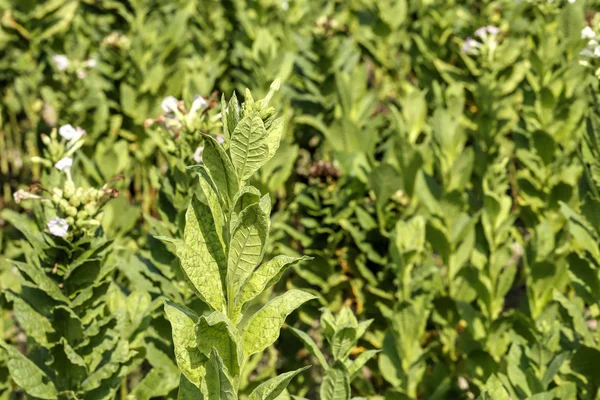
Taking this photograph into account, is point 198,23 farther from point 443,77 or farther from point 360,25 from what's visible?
point 443,77

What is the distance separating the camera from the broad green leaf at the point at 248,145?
166 cm

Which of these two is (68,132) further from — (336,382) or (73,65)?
(73,65)

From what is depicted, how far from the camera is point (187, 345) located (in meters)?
1.77

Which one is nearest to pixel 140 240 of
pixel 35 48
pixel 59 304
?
pixel 59 304

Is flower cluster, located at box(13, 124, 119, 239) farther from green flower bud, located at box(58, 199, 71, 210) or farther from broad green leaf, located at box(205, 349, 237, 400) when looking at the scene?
broad green leaf, located at box(205, 349, 237, 400)

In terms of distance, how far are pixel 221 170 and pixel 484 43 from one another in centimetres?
303

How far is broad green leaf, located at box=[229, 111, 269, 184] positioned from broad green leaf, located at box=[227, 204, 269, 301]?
0.30 feet

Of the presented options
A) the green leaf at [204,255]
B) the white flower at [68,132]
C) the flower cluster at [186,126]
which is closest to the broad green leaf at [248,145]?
the green leaf at [204,255]

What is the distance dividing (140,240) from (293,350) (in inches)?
36.0

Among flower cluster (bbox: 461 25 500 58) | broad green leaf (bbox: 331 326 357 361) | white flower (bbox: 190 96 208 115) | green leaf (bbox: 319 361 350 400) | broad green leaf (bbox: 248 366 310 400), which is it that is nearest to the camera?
broad green leaf (bbox: 248 366 310 400)

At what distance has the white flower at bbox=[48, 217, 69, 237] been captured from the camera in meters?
2.23

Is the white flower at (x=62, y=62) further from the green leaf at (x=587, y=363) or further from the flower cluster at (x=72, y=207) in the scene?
the green leaf at (x=587, y=363)

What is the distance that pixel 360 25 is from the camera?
550cm

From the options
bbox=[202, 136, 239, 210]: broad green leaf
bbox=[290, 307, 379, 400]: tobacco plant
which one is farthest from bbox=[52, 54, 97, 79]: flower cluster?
bbox=[202, 136, 239, 210]: broad green leaf
